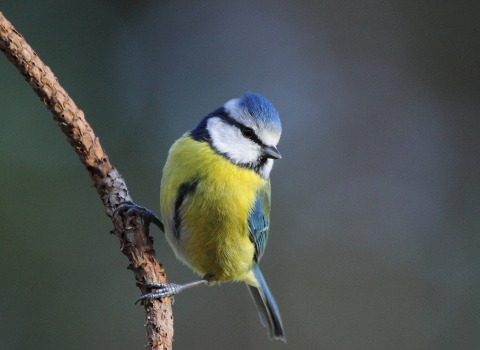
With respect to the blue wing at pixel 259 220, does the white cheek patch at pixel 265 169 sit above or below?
above

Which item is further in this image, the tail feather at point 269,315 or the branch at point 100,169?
the tail feather at point 269,315

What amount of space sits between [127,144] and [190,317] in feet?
3.54

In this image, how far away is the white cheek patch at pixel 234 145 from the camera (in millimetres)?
1483

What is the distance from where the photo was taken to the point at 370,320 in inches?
113

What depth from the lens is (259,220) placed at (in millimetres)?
1543

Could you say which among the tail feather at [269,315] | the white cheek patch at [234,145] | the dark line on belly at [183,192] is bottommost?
the tail feather at [269,315]

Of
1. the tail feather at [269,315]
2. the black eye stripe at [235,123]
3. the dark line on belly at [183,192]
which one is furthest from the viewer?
the tail feather at [269,315]

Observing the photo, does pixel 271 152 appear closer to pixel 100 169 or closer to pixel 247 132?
pixel 247 132

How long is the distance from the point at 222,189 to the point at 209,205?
0.06 meters

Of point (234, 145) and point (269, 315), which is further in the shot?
point (269, 315)

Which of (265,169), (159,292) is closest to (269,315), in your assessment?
(265,169)

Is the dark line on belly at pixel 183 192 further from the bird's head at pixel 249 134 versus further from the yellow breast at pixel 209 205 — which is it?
the bird's head at pixel 249 134

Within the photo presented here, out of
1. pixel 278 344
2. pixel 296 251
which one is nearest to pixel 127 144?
pixel 296 251

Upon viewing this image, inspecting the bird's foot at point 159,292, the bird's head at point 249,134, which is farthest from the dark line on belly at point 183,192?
the bird's foot at point 159,292
